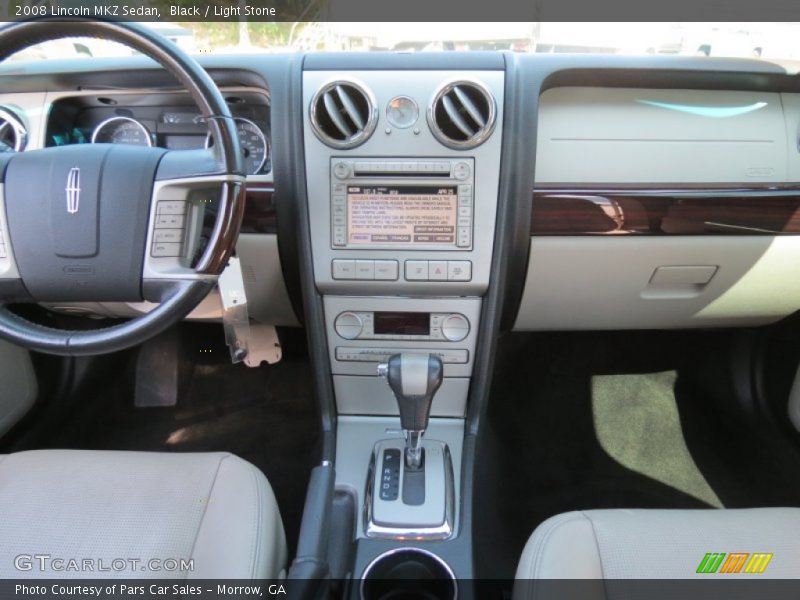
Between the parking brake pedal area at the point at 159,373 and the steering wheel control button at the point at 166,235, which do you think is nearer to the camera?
the steering wheel control button at the point at 166,235

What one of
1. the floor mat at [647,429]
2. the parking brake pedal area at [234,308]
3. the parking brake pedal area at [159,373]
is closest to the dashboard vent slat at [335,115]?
the parking brake pedal area at [234,308]

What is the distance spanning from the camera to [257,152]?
4.42 ft

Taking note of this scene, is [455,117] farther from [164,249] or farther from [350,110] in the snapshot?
[164,249]

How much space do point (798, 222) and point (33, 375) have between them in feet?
6.79

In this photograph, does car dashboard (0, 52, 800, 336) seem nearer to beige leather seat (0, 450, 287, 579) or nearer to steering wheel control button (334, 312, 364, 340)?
steering wheel control button (334, 312, 364, 340)

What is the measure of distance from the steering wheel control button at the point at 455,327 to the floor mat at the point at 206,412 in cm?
64

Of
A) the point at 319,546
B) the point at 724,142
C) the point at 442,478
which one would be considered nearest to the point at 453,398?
the point at 442,478

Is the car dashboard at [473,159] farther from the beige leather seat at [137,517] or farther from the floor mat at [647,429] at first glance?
the floor mat at [647,429]

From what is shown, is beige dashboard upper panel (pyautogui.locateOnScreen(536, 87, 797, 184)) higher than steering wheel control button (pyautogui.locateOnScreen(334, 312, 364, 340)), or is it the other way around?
beige dashboard upper panel (pyautogui.locateOnScreen(536, 87, 797, 184))

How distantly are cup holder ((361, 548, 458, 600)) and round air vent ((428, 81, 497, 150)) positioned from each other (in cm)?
88

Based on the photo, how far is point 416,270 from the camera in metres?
1.31

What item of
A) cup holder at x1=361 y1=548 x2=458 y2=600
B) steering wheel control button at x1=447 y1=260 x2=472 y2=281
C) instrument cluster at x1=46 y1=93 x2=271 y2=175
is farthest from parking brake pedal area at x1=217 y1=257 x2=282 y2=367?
cup holder at x1=361 y1=548 x2=458 y2=600

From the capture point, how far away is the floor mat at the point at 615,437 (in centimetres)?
170

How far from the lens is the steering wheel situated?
953 mm
